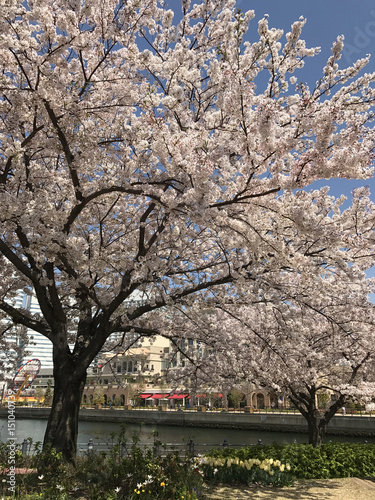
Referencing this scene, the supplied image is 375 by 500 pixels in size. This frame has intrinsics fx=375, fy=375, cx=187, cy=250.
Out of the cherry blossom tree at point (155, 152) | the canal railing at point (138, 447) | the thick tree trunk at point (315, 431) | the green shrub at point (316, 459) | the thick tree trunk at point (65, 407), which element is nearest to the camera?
the cherry blossom tree at point (155, 152)

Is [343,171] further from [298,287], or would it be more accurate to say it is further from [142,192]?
[298,287]

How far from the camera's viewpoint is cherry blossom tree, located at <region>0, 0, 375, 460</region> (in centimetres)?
496

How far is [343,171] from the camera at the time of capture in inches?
185

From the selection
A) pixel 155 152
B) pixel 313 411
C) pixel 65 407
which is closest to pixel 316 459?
pixel 313 411

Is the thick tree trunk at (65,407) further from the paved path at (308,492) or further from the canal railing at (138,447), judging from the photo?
the paved path at (308,492)

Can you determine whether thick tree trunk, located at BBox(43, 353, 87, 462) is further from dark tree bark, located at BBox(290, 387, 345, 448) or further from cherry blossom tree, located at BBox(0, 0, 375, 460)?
dark tree bark, located at BBox(290, 387, 345, 448)

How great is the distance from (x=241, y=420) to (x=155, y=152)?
121 ft

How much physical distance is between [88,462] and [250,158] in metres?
6.74

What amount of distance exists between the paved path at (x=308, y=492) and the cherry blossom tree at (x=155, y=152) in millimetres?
3463

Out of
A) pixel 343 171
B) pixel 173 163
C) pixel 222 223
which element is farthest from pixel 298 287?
pixel 173 163

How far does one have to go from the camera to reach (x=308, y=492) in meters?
8.39

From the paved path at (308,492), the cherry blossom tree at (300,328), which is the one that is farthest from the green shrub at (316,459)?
the cherry blossom tree at (300,328)

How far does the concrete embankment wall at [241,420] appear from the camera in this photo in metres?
29.0

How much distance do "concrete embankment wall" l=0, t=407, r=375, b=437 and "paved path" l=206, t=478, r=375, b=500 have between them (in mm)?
16580
